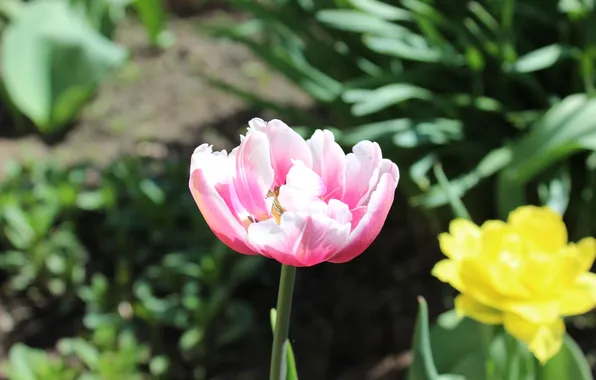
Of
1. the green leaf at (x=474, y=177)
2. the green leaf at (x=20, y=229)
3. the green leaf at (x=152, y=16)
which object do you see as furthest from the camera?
the green leaf at (x=152, y=16)

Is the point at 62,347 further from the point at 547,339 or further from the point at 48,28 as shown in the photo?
the point at 547,339

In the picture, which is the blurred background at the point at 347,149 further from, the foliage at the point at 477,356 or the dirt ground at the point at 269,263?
the foliage at the point at 477,356

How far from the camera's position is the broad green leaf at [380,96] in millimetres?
1480

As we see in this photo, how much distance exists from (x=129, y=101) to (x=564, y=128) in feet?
5.62

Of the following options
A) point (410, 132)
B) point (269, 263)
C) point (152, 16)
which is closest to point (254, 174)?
point (410, 132)

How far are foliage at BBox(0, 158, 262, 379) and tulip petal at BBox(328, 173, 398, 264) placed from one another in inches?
43.8

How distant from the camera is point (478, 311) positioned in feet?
2.58

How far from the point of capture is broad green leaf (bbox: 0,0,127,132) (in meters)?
2.32

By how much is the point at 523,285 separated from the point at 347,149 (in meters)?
1.04

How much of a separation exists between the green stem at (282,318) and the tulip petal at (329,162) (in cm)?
7

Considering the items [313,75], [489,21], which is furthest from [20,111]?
[489,21]

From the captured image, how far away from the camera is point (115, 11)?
2.82 meters

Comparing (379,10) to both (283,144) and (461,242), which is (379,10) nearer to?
(461,242)

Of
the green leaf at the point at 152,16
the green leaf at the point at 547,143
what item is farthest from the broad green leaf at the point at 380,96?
the green leaf at the point at 152,16
